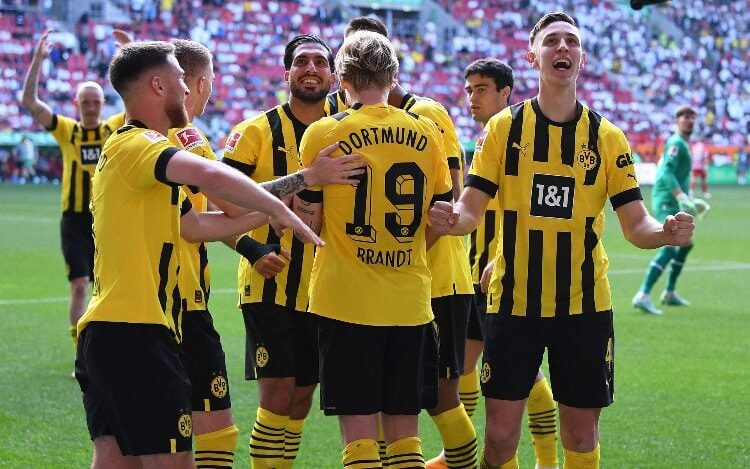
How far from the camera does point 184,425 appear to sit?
4043mm

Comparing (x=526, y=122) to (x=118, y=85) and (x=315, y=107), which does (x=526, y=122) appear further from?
(x=118, y=85)

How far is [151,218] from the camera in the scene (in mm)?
4039

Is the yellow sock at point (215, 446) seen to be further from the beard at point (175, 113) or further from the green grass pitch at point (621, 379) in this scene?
the beard at point (175, 113)

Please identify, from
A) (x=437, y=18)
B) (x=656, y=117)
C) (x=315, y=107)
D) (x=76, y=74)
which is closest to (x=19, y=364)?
(x=315, y=107)

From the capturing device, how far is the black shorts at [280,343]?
18.0ft

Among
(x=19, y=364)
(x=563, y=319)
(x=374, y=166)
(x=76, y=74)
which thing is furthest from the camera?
(x=76, y=74)

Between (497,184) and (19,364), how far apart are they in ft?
17.6

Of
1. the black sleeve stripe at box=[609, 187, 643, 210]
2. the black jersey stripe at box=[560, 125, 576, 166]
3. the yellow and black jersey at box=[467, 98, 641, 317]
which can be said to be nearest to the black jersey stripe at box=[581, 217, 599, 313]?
the yellow and black jersey at box=[467, 98, 641, 317]

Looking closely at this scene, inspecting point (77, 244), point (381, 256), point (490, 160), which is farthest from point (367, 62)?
point (77, 244)

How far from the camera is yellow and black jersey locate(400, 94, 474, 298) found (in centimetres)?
564

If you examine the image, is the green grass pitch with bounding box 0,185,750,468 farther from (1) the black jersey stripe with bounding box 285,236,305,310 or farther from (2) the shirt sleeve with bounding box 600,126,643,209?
(2) the shirt sleeve with bounding box 600,126,643,209

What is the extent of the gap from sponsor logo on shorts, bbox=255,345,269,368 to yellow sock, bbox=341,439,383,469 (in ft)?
3.46

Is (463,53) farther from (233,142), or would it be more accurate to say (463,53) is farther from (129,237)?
(129,237)

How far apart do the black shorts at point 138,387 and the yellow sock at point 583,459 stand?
5.86 feet
